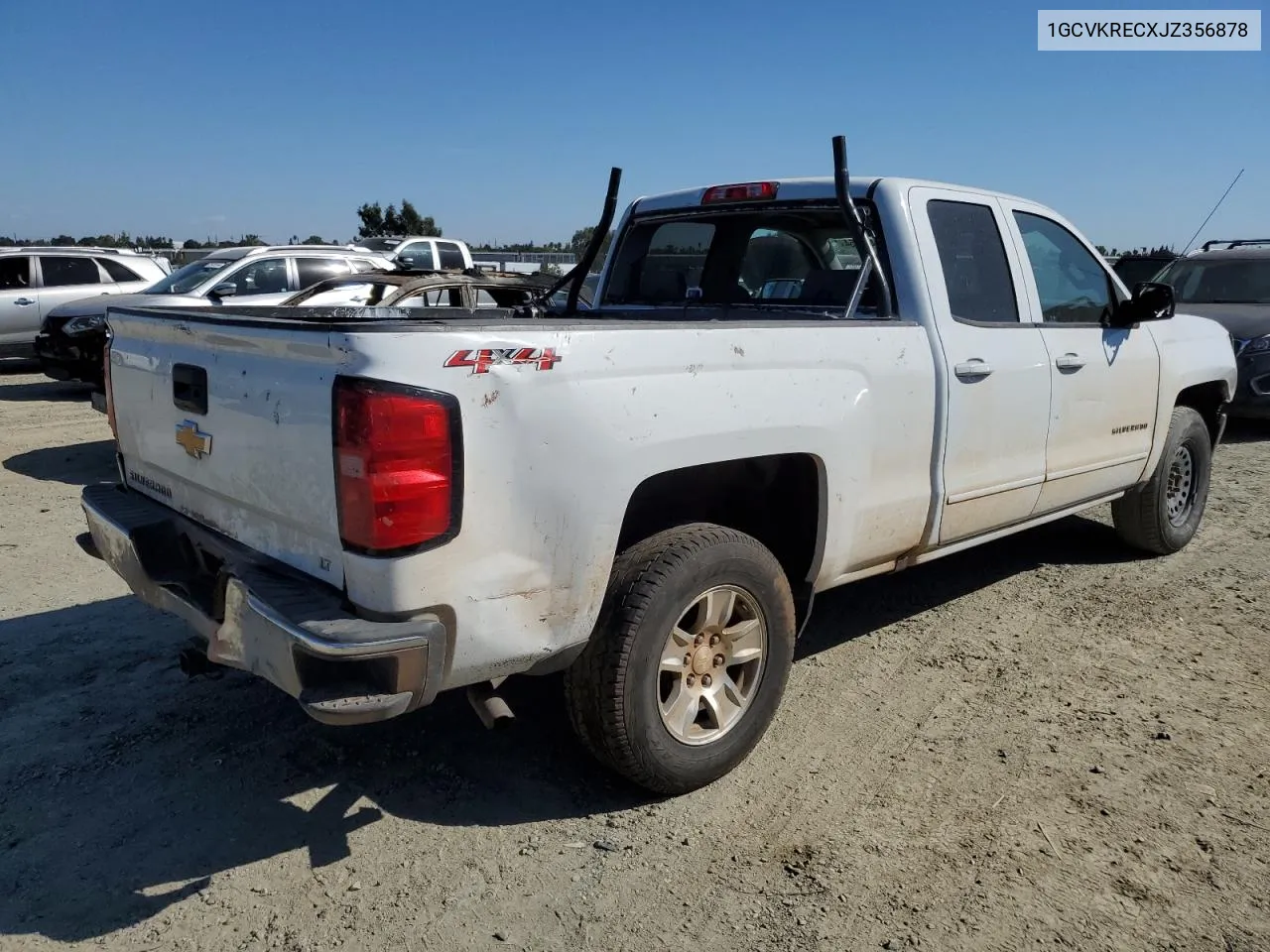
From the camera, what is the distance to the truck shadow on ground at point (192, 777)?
9.12ft

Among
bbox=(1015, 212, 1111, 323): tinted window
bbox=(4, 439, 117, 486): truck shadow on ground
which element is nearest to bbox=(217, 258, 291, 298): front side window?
bbox=(4, 439, 117, 486): truck shadow on ground

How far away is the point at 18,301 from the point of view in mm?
13680

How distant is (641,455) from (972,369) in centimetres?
178

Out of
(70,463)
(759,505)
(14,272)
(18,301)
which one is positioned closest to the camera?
(759,505)

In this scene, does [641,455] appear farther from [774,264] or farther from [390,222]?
[390,222]

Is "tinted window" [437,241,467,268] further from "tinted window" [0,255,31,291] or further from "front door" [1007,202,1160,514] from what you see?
"front door" [1007,202,1160,514]

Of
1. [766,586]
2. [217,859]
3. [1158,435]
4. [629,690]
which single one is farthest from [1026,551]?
[217,859]

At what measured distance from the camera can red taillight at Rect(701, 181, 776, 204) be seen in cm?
446

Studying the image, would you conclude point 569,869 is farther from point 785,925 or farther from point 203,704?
point 203,704

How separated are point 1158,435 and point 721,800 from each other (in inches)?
141

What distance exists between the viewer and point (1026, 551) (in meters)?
6.04

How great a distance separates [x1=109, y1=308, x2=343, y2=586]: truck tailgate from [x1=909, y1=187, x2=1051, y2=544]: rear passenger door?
2420mm

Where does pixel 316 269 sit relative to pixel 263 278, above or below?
above

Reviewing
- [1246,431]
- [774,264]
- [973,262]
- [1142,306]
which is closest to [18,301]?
[774,264]
